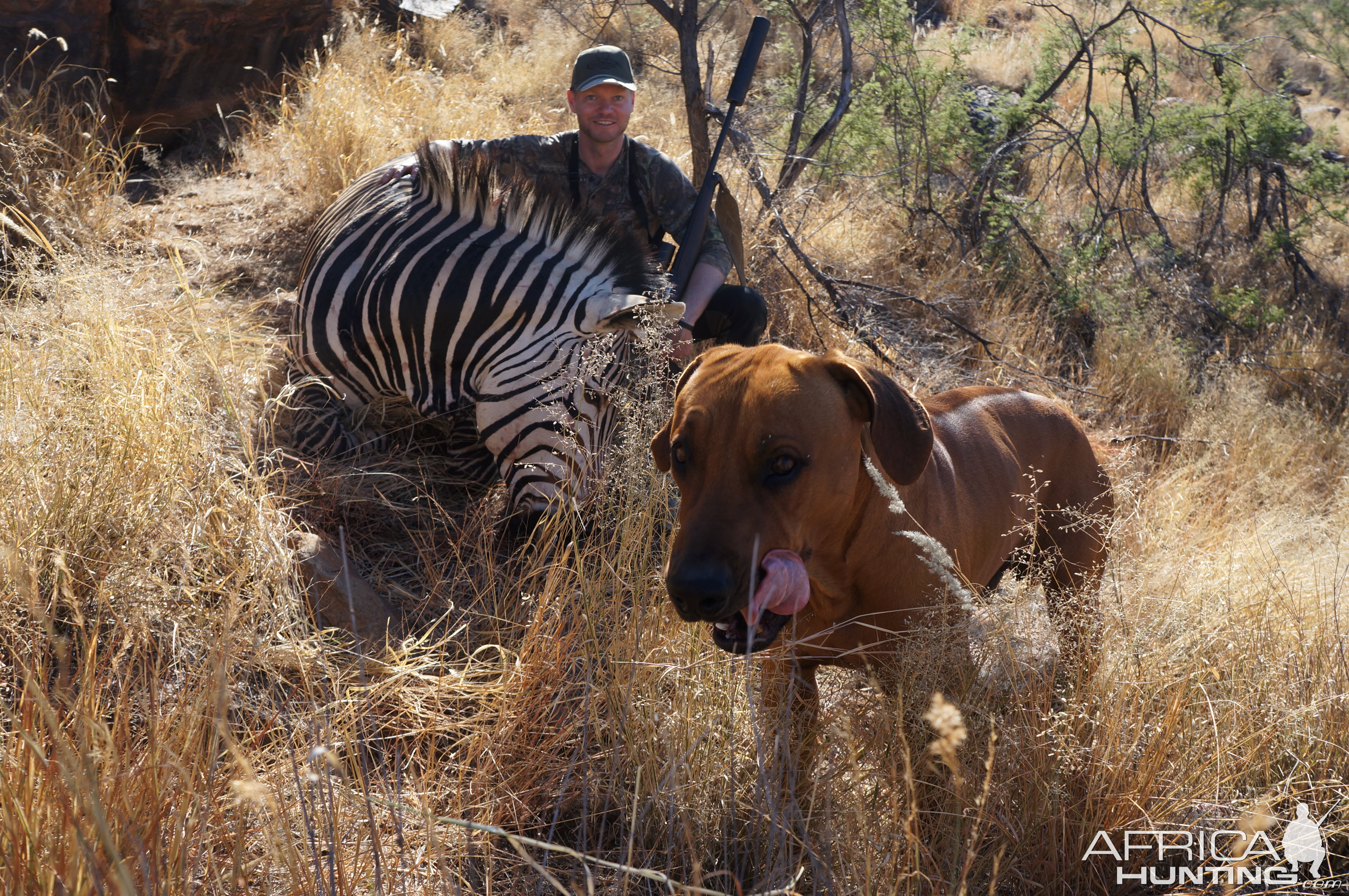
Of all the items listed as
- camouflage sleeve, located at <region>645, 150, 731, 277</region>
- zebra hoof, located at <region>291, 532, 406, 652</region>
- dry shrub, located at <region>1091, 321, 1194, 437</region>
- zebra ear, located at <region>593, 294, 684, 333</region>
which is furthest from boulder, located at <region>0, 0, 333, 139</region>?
dry shrub, located at <region>1091, 321, 1194, 437</region>

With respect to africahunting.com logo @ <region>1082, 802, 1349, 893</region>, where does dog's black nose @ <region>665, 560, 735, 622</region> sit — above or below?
above

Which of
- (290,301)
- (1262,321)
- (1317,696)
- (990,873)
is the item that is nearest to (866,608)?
(990,873)

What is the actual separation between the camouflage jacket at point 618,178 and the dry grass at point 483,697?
56.2 inches

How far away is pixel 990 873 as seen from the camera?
234 cm

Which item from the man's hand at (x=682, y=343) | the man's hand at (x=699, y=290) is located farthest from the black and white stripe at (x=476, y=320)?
the man's hand at (x=699, y=290)

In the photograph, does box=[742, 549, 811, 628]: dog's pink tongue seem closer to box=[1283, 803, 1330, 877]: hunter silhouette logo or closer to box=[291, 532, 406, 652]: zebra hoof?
box=[1283, 803, 1330, 877]: hunter silhouette logo

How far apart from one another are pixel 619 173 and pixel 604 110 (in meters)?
0.35

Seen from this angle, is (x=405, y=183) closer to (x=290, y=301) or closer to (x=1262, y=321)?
(x=290, y=301)

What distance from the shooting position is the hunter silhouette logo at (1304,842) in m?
2.34

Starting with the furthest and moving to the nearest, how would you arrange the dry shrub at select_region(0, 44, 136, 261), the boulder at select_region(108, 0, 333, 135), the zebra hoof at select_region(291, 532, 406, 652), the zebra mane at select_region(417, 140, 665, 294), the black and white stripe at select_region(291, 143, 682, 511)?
the boulder at select_region(108, 0, 333, 135), the dry shrub at select_region(0, 44, 136, 261), the zebra mane at select_region(417, 140, 665, 294), the black and white stripe at select_region(291, 143, 682, 511), the zebra hoof at select_region(291, 532, 406, 652)

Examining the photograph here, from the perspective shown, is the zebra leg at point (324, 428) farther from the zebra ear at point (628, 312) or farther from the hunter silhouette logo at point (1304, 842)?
the hunter silhouette logo at point (1304, 842)

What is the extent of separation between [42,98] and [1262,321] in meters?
8.67

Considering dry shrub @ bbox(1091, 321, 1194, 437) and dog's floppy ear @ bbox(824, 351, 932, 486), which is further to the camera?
dry shrub @ bbox(1091, 321, 1194, 437)

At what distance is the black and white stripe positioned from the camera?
11.8 ft
